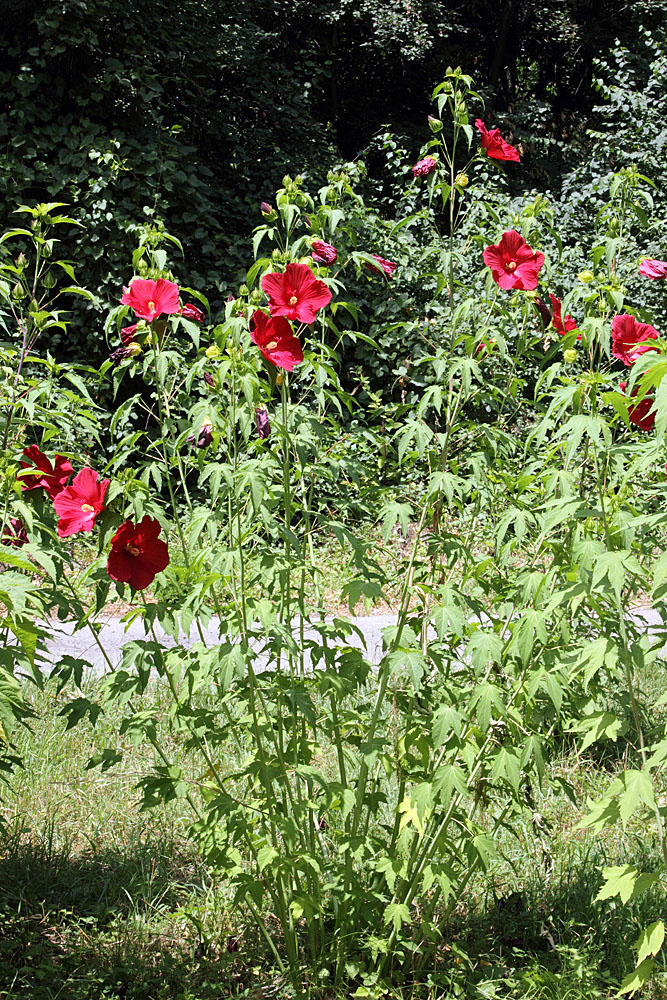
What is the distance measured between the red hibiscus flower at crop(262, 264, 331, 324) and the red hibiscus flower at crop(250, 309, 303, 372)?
0.05 meters

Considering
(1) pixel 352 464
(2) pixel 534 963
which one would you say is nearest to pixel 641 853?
(2) pixel 534 963

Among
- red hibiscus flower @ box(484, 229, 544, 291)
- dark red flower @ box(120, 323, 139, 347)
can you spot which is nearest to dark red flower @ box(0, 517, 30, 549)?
dark red flower @ box(120, 323, 139, 347)

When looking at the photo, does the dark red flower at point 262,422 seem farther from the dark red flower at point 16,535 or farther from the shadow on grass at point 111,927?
the shadow on grass at point 111,927

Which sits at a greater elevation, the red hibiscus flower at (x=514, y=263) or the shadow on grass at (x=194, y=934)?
the red hibiscus flower at (x=514, y=263)

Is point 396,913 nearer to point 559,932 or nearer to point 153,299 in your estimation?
point 559,932

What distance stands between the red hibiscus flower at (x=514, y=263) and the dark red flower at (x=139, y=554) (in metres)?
0.86

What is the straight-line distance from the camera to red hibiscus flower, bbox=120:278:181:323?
180cm

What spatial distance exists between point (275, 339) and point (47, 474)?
57 centimetres

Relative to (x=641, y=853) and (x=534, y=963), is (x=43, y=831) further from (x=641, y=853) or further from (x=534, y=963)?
(x=641, y=853)

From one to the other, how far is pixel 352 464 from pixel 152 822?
4.80 feet

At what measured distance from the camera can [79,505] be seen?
68.1 inches

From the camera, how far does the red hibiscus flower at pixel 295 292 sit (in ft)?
5.43

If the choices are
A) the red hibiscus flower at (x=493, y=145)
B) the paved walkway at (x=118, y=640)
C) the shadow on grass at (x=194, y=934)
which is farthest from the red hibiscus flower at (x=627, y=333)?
the paved walkway at (x=118, y=640)

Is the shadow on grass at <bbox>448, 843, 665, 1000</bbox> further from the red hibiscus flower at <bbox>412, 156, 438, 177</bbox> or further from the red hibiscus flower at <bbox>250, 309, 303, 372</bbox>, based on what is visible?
the red hibiscus flower at <bbox>412, 156, 438, 177</bbox>
